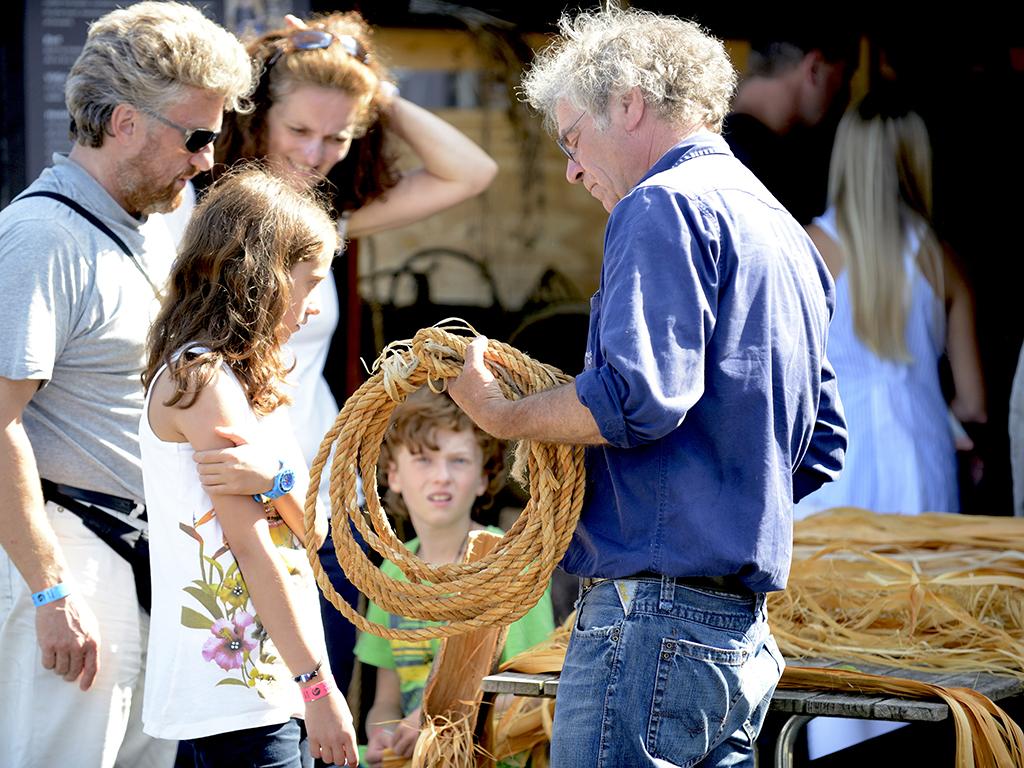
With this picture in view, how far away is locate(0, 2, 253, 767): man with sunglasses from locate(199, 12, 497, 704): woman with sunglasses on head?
1.51 ft

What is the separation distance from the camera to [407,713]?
12.2 ft

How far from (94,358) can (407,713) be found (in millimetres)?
1477

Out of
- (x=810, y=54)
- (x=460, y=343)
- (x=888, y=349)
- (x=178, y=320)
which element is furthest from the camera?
(x=810, y=54)

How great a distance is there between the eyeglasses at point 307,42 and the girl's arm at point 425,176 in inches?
11.8

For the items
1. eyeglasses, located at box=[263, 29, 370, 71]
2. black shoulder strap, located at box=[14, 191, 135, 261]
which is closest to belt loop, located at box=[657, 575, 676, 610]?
black shoulder strap, located at box=[14, 191, 135, 261]

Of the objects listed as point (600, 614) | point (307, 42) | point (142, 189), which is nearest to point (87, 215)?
point (142, 189)

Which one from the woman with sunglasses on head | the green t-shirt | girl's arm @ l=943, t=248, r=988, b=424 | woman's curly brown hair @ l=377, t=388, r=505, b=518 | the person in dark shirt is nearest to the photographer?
the woman with sunglasses on head

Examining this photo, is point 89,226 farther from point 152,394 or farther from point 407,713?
point 407,713

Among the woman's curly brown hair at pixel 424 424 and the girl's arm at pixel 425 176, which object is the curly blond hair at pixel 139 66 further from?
the woman's curly brown hair at pixel 424 424

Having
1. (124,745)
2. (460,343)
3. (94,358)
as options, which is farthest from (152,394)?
(124,745)

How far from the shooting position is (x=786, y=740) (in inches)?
106

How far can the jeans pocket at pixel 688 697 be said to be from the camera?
209cm

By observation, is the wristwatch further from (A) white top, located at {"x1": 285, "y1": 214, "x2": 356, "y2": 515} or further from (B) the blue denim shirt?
(A) white top, located at {"x1": 285, "y1": 214, "x2": 356, "y2": 515}

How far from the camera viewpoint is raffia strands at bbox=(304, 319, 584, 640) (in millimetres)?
2250
